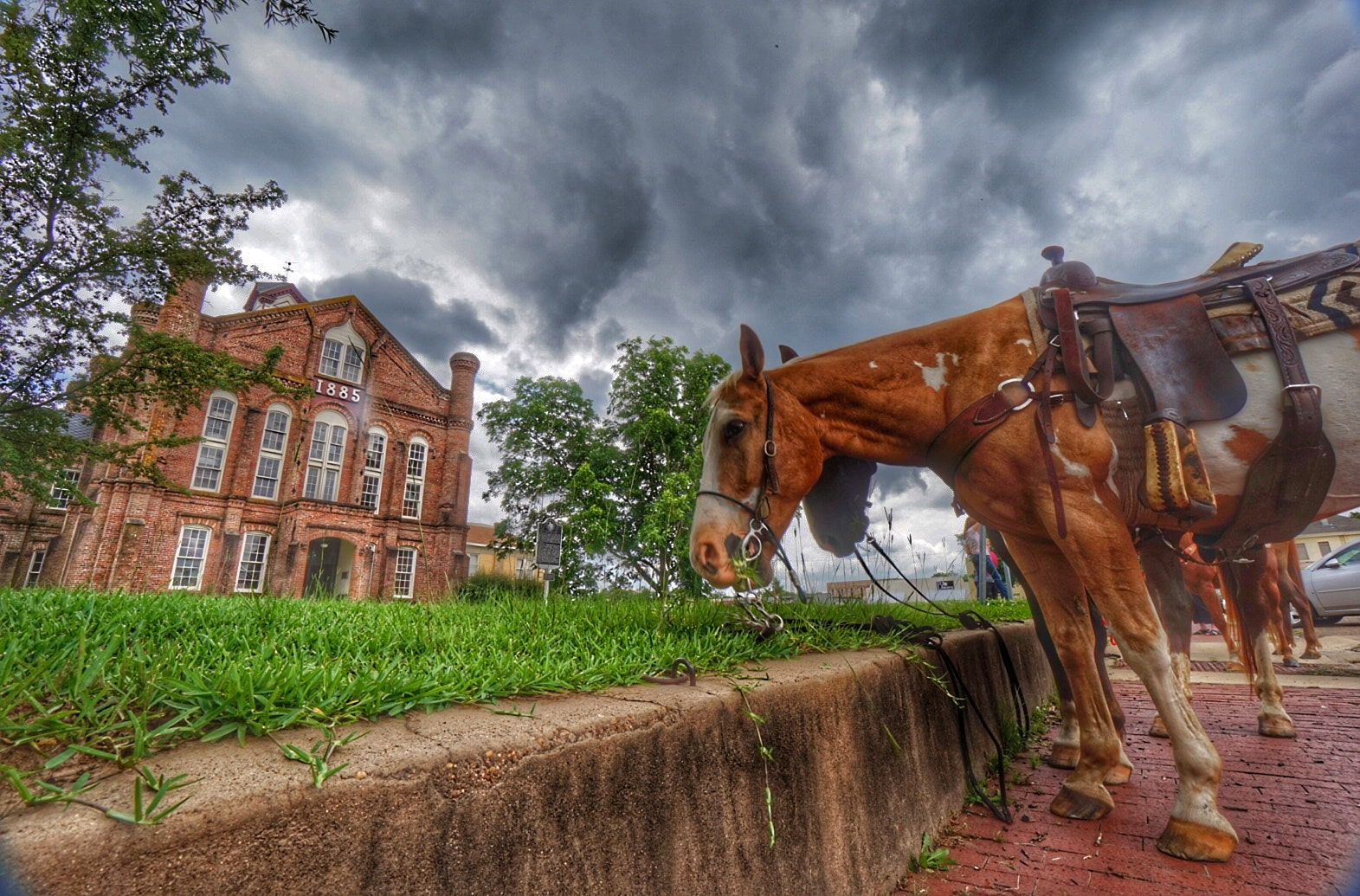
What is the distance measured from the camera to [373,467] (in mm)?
25562

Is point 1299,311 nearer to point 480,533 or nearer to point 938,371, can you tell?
point 938,371

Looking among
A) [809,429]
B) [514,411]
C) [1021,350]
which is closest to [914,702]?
[809,429]

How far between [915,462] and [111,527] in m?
26.7

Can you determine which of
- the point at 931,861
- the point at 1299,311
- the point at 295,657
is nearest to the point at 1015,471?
the point at 1299,311

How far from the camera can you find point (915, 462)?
295cm

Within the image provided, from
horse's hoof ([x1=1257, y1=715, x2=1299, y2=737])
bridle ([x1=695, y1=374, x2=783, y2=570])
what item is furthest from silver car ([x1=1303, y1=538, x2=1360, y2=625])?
bridle ([x1=695, y1=374, x2=783, y2=570])

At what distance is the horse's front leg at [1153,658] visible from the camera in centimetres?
217

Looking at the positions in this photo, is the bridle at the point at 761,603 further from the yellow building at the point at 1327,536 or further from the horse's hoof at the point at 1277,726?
the yellow building at the point at 1327,536

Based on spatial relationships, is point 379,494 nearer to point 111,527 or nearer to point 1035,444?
point 111,527

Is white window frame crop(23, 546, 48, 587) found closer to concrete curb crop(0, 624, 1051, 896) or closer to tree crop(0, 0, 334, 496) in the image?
tree crop(0, 0, 334, 496)

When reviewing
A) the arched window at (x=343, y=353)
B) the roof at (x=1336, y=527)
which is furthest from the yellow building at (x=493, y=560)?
the roof at (x=1336, y=527)

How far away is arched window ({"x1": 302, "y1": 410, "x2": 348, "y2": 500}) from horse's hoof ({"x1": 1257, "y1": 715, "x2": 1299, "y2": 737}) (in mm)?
27339

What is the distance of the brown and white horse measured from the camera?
2.26 m

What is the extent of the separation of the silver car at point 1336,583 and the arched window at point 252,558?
31935 millimetres
